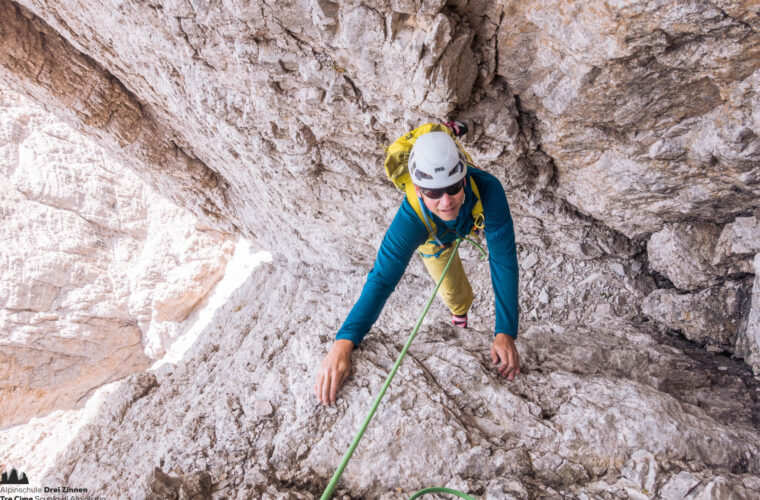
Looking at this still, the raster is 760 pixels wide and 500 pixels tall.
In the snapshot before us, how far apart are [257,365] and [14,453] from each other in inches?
439

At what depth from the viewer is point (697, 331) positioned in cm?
357

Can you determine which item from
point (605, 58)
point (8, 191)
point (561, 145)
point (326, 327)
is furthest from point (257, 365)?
point (8, 191)

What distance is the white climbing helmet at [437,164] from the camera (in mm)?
2266

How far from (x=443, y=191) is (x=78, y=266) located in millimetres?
13311

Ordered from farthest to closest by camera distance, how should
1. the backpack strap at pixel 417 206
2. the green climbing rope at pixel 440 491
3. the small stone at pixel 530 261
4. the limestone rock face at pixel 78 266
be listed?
the limestone rock face at pixel 78 266
the small stone at pixel 530 261
the backpack strap at pixel 417 206
the green climbing rope at pixel 440 491

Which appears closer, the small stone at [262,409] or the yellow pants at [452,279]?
the small stone at [262,409]

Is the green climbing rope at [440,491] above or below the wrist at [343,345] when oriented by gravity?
below

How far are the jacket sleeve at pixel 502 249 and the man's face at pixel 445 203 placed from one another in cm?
28

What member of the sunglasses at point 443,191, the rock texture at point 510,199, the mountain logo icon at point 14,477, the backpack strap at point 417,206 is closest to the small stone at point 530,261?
the rock texture at point 510,199

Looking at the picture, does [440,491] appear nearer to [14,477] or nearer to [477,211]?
[477,211]

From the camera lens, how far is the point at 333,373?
7.79 feet

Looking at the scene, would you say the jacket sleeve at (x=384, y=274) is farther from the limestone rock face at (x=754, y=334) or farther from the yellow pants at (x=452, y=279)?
the limestone rock face at (x=754, y=334)

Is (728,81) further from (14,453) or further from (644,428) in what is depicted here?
(14,453)

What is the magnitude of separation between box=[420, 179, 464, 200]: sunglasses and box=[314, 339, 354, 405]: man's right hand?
3.26ft
